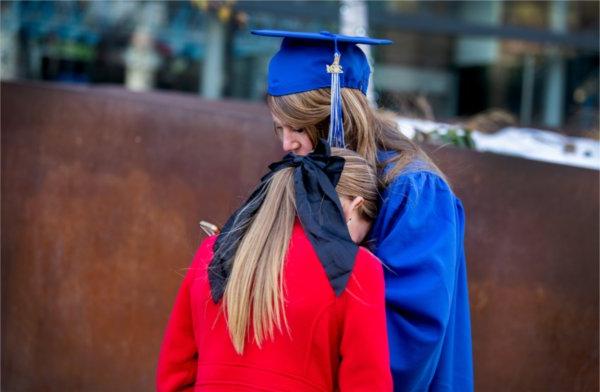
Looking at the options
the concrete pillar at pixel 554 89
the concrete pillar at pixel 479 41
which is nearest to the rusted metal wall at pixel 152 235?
the concrete pillar at pixel 479 41

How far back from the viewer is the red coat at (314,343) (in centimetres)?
178

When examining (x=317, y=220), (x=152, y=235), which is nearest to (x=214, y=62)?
(x=152, y=235)

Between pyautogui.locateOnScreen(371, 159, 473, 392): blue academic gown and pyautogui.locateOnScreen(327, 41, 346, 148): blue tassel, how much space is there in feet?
0.64

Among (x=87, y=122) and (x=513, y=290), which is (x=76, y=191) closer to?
(x=87, y=122)

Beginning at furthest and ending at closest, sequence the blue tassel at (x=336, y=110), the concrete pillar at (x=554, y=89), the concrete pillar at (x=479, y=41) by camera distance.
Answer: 1. the concrete pillar at (x=554, y=89)
2. the concrete pillar at (x=479, y=41)
3. the blue tassel at (x=336, y=110)

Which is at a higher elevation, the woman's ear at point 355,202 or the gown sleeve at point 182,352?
the woman's ear at point 355,202

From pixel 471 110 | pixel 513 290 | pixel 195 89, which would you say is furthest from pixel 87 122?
pixel 471 110

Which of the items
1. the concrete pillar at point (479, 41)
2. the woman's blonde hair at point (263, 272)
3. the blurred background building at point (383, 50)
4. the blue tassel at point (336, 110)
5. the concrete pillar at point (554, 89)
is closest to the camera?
the woman's blonde hair at point (263, 272)

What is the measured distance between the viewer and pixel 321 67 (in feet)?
7.18

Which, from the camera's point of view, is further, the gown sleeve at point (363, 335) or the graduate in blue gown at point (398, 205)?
the graduate in blue gown at point (398, 205)

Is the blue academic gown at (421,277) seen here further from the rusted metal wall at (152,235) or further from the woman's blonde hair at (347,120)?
the rusted metal wall at (152,235)

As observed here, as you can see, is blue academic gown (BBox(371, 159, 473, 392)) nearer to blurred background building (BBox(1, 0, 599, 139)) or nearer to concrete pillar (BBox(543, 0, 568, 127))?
blurred background building (BBox(1, 0, 599, 139))

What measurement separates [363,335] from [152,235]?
190 cm

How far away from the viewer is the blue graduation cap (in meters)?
2.17
